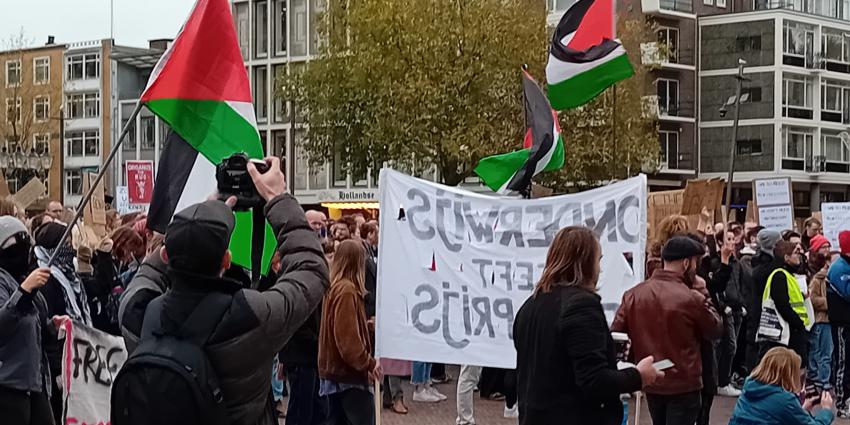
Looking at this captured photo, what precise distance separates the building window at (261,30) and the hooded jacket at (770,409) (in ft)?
207

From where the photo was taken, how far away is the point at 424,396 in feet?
48.8

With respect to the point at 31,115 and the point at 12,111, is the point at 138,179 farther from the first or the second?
the point at 31,115

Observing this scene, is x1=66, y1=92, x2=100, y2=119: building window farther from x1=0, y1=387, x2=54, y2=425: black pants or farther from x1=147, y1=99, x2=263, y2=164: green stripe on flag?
x1=147, y1=99, x2=263, y2=164: green stripe on flag

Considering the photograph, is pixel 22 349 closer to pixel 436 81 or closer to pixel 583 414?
pixel 583 414

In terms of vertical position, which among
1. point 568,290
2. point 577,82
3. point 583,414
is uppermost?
point 577,82

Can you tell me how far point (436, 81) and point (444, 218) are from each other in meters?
27.8

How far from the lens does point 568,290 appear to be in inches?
235

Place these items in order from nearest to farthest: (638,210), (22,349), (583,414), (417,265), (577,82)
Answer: (583,414), (22,349), (638,210), (417,265), (577,82)

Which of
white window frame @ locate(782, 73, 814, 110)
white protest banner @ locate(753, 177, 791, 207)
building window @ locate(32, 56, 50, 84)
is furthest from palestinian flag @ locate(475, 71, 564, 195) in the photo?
building window @ locate(32, 56, 50, 84)

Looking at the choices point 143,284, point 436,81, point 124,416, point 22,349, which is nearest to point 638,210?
point 22,349

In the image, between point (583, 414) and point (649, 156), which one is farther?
point (649, 156)

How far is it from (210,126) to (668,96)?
5938 cm

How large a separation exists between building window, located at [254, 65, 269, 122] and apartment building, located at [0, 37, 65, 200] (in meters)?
10.2

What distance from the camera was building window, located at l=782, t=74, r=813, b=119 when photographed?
64.2 m
